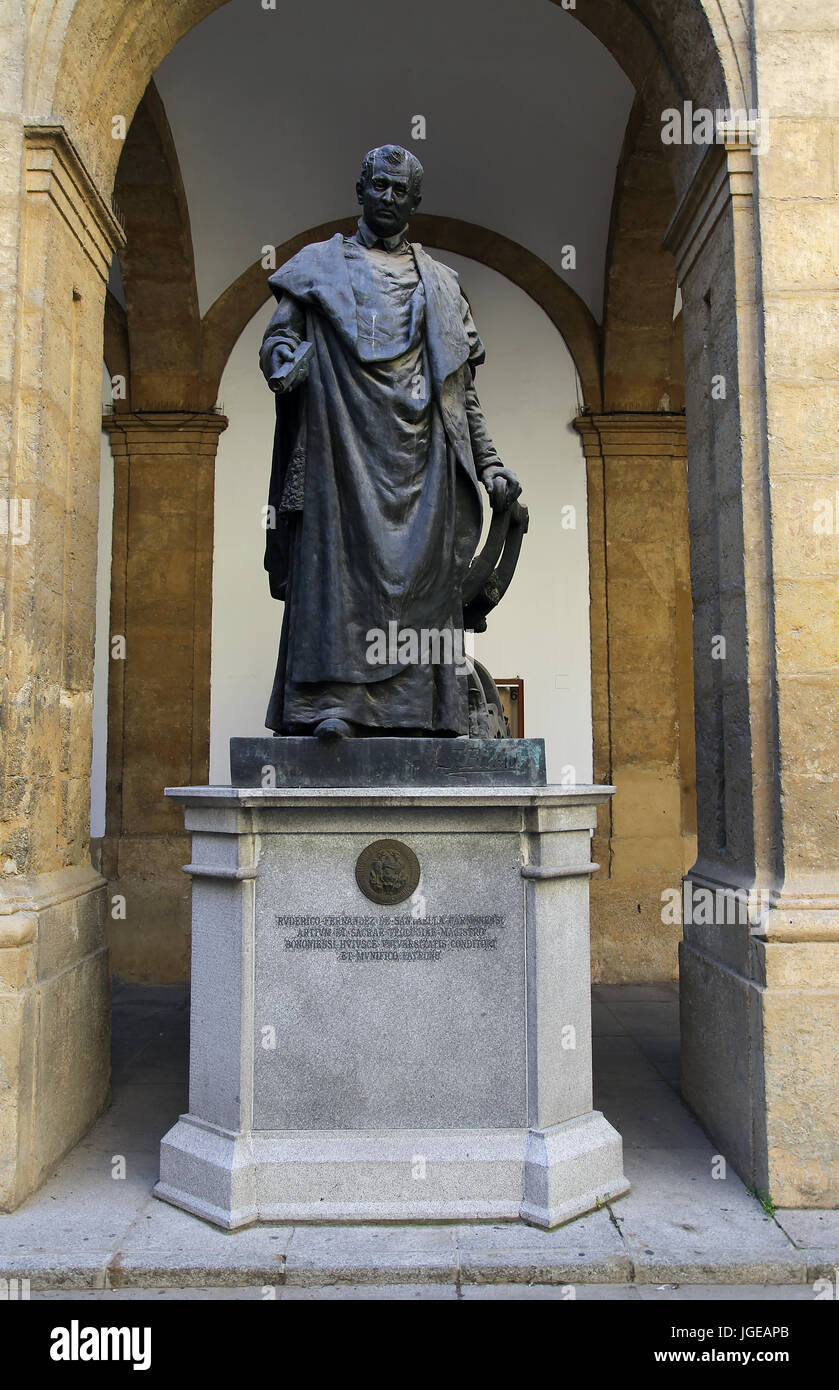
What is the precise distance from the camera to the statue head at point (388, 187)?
3691mm

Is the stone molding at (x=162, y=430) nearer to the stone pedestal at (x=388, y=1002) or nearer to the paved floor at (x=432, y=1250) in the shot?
the stone pedestal at (x=388, y=1002)

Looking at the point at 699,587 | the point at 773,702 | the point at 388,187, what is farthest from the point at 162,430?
the point at 773,702

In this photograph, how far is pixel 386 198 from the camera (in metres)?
3.73

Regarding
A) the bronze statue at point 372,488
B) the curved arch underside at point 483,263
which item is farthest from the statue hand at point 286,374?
the curved arch underside at point 483,263

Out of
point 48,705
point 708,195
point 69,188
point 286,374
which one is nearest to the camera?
point 286,374

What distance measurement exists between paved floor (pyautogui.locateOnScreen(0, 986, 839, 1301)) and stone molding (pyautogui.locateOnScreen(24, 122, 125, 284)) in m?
3.69

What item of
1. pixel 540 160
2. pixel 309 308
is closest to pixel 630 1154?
pixel 309 308

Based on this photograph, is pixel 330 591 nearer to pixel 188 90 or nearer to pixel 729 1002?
pixel 729 1002

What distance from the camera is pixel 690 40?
14.2 feet

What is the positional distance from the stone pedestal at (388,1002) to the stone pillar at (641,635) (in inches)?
178

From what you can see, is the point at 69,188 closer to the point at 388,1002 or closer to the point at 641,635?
the point at 388,1002

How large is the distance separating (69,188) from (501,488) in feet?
7.10

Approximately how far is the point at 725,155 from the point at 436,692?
7.97 feet

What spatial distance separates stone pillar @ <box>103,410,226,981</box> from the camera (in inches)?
306
